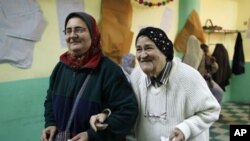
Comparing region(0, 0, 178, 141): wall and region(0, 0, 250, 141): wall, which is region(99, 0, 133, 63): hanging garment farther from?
region(0, 0, 178, 141): wall

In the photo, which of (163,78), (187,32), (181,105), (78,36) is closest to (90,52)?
(78,36)

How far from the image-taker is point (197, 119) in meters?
1.35

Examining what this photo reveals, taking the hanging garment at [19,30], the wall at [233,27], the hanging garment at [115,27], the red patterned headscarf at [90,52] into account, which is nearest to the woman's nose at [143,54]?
the red patterned headscarf at [90,52]

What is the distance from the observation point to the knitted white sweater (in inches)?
52.9

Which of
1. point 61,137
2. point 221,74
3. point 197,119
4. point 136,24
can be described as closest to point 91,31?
point 61,137

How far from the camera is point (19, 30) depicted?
2.41 m

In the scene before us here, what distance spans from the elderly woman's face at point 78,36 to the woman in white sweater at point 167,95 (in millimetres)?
247

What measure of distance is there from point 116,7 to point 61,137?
6.80 ft

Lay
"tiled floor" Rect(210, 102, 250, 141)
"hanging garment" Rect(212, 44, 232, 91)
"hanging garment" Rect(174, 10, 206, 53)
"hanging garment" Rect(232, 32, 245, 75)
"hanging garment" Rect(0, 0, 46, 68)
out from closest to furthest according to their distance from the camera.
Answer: "hanging garment" Rect(0, 0, 46, 68)
"tiled floor" Rect(210, 102, 250, 141)
"hanging garment" Rect(174, 10, 206, 53)
"hanging garment" Rect(212, 44, 232, 91)
"hanging garment" Rect(232, 32, 245, 75)

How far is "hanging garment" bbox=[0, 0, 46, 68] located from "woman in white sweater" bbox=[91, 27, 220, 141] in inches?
54.7

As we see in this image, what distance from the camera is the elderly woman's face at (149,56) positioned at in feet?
4.31

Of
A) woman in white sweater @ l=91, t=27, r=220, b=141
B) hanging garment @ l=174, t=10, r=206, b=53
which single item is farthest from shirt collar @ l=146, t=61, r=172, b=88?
hanging garment @ l=174, t=10, r=206, b=53

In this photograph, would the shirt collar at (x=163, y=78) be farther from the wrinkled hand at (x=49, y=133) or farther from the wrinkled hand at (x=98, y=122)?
the wrinkled hand at (x=49, y=133)

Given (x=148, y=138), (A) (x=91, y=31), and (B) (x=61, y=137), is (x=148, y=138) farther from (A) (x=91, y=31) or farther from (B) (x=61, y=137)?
(A) (x=91, y=31)
